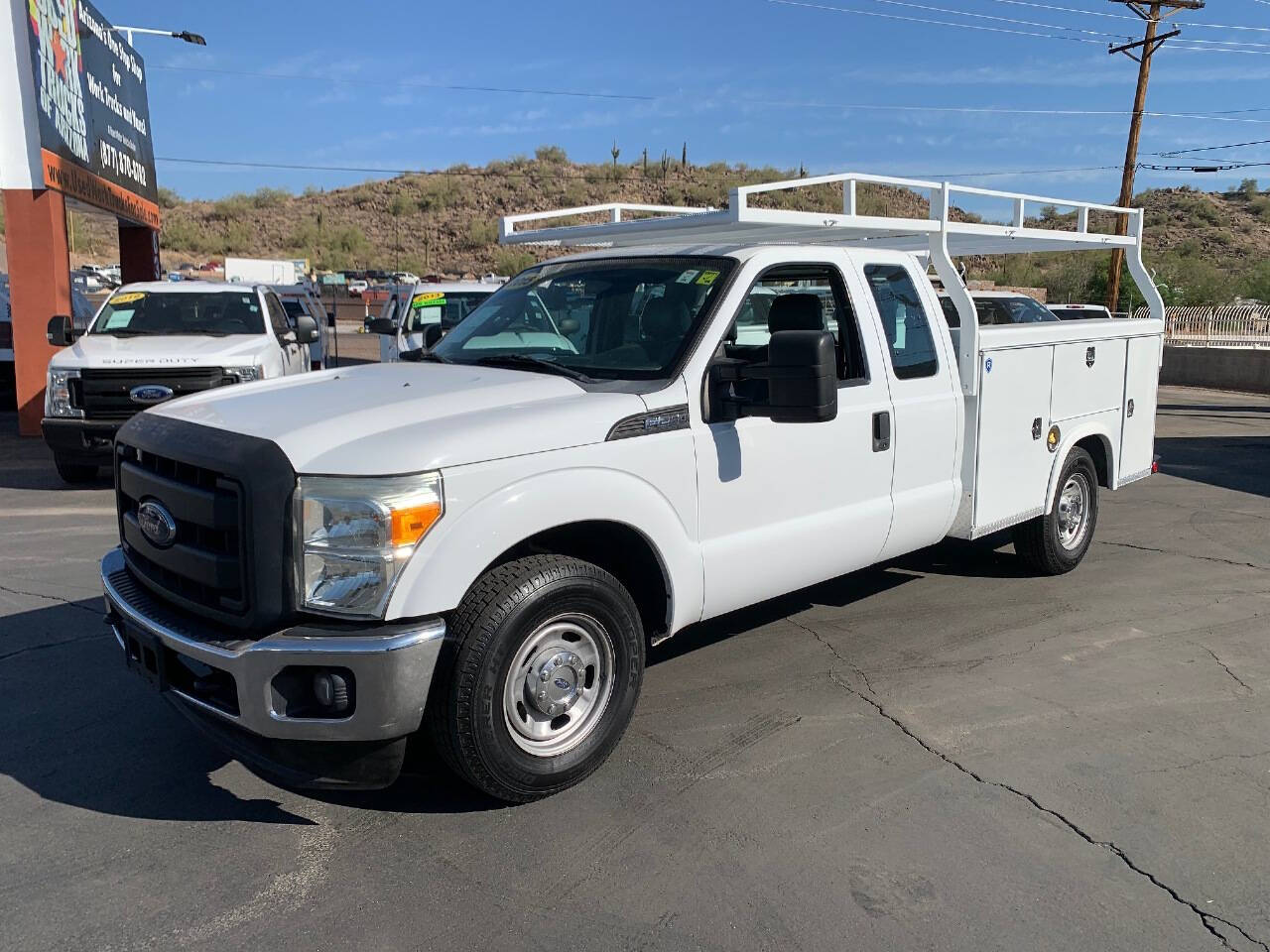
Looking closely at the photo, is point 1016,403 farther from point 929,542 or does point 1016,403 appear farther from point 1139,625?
point 1139,625

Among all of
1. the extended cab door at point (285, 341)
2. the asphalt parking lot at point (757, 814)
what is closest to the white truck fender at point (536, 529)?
the asphalt parking lot at point (757, 814)

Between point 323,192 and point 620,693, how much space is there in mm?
79001

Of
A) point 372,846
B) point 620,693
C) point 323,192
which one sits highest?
point 323,192

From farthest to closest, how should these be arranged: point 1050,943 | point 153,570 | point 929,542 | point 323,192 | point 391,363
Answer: point 323,192, point 929,542, point 391,363, point 153,570, point 1050,943

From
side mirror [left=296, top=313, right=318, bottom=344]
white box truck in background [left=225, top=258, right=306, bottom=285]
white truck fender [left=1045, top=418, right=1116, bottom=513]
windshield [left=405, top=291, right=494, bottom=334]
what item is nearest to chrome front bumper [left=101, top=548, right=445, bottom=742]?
white truck fender [left=1045, top=418, right=1116, bottom=513]

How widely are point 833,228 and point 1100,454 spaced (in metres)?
3.25

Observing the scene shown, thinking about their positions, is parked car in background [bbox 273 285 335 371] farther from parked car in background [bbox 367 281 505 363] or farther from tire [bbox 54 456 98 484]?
tire [bbox 54 456 98 484]

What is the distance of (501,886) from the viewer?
10.7 feet

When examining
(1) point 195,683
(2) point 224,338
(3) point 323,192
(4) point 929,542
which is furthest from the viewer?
(3) point 323,192

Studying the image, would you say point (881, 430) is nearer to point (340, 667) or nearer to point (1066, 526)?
point (1066, 526)

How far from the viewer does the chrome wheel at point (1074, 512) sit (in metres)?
6.80

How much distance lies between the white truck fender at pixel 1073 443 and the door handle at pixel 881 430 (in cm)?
191

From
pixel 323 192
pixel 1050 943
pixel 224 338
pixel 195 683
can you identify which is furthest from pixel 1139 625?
pixel 323 192

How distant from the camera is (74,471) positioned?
1011 centimetres
